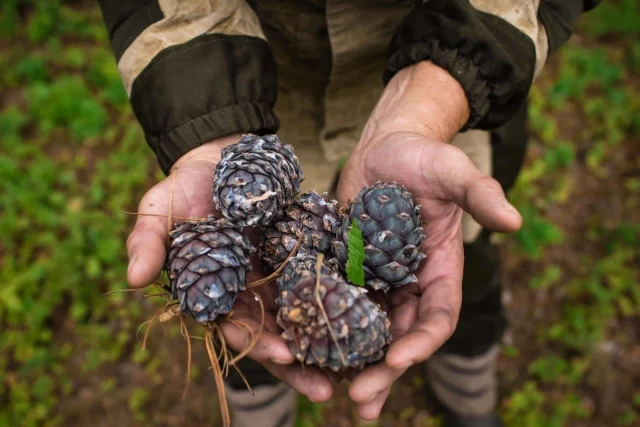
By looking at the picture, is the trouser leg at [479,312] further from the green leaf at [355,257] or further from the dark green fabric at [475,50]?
the green leaf at [355,257]

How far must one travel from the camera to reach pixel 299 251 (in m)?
2.09

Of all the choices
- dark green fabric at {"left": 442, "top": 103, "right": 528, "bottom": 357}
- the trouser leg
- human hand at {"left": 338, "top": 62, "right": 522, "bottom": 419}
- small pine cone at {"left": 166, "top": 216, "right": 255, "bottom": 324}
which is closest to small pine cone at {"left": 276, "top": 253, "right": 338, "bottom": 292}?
small pine cone at {"left": 166, "top": 216, "right": 255, "bottom": 324}

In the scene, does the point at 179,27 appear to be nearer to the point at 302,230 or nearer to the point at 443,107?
the point at 302,230

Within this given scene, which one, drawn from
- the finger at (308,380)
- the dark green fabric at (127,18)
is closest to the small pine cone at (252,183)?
the finger at (308,380)

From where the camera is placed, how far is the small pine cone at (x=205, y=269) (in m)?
1.87

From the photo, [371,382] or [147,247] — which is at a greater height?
[147,247]

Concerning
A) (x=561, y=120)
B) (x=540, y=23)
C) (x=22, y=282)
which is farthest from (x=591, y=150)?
(x=22, y=282)

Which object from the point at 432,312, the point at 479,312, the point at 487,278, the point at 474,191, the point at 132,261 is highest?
the point at 474,191

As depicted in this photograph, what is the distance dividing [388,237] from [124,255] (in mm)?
2892

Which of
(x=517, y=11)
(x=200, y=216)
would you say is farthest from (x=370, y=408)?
(x=517, y=11)

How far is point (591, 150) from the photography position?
198 inches

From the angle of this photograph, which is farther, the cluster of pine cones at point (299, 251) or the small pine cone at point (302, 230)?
the small pine cone at point (302, 230)

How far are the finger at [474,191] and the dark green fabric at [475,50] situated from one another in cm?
54

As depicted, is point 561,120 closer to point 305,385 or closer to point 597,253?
point 597,253
